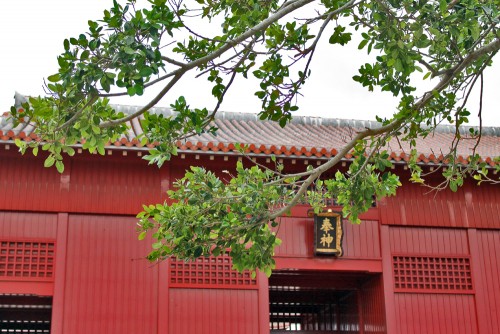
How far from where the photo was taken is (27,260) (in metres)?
12.0

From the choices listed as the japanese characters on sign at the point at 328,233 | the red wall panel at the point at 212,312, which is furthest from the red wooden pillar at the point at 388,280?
the red wall panel at the point at 212,312

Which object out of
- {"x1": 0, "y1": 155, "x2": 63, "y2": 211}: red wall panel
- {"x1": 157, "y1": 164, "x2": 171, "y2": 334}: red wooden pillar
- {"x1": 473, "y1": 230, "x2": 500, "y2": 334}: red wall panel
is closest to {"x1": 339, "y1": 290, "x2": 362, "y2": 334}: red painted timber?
{"x1": 473, "y1": 230, "x2": 500, "y2": 334}: red wall panel

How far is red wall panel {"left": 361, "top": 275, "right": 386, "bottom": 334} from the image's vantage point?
13.3 meters

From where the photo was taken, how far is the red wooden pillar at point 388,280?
13031 millimetres

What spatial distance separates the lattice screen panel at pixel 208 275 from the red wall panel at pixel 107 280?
13.8 inches

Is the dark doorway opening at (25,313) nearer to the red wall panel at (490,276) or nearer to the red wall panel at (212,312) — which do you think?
the red wall panel at (212,312)

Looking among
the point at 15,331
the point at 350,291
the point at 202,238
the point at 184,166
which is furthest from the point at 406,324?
the point at 15,331

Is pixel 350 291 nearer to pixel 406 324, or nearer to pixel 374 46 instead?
pixel 406 324

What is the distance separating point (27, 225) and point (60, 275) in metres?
0.89

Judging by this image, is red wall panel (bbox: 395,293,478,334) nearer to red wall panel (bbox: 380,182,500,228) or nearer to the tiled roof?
red wall panel (bbox: 380,182,500,228)

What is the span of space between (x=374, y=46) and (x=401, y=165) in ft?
19.6

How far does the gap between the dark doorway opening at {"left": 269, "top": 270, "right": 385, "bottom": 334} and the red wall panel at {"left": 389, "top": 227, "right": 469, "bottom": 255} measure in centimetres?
67

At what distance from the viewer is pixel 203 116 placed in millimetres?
7609

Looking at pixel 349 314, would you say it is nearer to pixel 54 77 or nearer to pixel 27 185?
pixel 27 185
